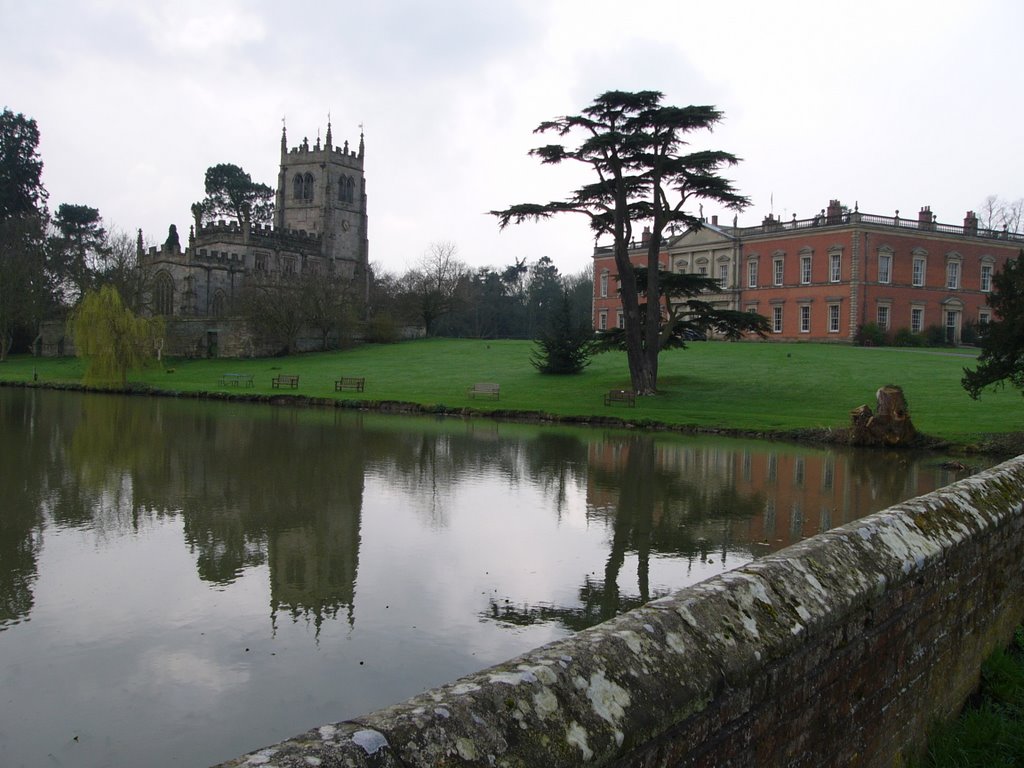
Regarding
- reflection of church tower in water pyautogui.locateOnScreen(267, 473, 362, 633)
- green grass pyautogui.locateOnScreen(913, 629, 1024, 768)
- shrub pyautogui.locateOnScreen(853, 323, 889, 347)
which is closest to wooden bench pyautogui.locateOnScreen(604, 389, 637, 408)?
reflection of church tower in water pyautogui.locateOnScreen(267, 473, 362, 633)

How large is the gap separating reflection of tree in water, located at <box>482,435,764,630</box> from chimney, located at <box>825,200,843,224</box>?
43.1 m

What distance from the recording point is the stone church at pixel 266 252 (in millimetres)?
63625

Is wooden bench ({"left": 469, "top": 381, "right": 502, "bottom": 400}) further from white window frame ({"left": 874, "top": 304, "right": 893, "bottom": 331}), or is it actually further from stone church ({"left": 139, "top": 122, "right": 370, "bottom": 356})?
white window frame ({"left": 874, "top": 304, "right": 893, "bottom": 331})

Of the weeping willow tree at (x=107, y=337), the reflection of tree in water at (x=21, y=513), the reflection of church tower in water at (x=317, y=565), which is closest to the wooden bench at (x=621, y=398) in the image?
the reflection of tree in water at (x=21, y=513)

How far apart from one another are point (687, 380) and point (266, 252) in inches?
1943

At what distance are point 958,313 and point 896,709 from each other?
207 ft

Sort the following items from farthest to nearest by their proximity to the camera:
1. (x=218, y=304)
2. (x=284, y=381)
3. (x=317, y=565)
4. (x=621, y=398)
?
(x=218, y=304) < (x=284, y=381) < (x=621, y=398) < (x=317, y=565)

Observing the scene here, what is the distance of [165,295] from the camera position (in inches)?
2879

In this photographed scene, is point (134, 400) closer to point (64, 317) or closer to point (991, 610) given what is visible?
point (64, 317)

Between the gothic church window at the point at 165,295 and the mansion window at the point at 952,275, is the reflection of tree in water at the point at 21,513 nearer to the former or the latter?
the gothic church window at the point at 165,295

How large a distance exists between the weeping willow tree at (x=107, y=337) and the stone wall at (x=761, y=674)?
42.7 meters

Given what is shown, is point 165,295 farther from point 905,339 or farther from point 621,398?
point 905,339

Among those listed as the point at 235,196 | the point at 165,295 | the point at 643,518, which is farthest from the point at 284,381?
the point at 235,196

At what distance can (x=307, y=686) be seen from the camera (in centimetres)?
653
